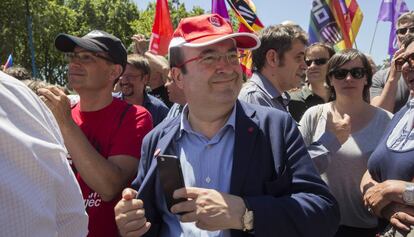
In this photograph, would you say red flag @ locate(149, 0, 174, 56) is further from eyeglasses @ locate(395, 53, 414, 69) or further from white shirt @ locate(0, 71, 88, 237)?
white shirt @ locate(0, 71, 88, 237)

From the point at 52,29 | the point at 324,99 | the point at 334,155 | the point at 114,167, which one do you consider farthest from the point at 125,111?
the point at 52,29

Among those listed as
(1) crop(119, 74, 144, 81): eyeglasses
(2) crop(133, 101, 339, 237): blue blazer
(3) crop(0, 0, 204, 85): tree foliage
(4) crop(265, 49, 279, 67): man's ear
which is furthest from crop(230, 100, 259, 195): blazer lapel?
(3) crop(0, 0, 204, 85): tree foliage

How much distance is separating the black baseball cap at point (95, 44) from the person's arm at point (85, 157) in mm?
421

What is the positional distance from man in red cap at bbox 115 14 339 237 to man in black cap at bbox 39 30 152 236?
27cm

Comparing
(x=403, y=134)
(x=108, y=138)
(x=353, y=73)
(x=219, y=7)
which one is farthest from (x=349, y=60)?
(x=219, y=7)

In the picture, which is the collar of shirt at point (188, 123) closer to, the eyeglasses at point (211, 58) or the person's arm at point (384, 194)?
the eyeglasses at point (211, 58)

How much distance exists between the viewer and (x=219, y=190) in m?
2.16

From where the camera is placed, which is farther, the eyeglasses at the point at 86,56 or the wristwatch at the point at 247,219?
the eyeglasses at the point at 86,56

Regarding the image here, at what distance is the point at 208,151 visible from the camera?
2281mm

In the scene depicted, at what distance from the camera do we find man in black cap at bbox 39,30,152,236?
2.53m

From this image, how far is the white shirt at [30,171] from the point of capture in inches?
42.4

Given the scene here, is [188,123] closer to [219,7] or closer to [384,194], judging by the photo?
[384,194]

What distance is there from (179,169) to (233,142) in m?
0.36

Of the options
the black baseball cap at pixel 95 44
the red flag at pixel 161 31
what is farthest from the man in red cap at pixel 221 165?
the red flag at pixel 161 31
